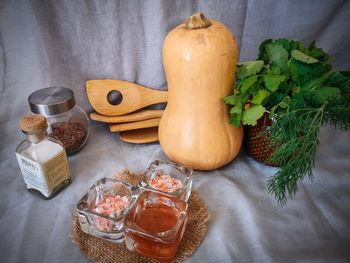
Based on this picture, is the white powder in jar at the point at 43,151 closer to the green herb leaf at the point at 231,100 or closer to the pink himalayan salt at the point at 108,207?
the pink himalayan salt at the point at 108,207

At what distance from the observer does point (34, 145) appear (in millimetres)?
507

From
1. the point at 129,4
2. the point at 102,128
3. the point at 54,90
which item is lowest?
the point at 102,128

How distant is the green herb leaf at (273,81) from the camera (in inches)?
18.8

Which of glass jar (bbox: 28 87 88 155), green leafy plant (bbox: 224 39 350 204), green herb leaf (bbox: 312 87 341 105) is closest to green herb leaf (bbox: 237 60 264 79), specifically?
green leafy plant (bbox: 224 39 350 204)

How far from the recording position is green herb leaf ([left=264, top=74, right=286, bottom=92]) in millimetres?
479

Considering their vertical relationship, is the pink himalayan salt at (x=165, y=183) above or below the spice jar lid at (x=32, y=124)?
below

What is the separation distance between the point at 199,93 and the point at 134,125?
0.20 metres

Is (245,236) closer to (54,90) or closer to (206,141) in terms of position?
(206,141)

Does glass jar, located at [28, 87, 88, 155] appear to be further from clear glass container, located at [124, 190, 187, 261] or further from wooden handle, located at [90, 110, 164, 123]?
clear glass container, located at [124, 190, 187, 261]

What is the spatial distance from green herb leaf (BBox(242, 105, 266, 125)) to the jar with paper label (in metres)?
0.33

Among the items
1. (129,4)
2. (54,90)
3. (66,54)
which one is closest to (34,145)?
(54,90)

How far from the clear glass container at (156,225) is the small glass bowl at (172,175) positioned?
19mm

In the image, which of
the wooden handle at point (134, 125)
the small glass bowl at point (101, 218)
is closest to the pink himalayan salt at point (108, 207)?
the small glass bowl at point (101, 218)

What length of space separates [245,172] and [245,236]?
0.16 meters
